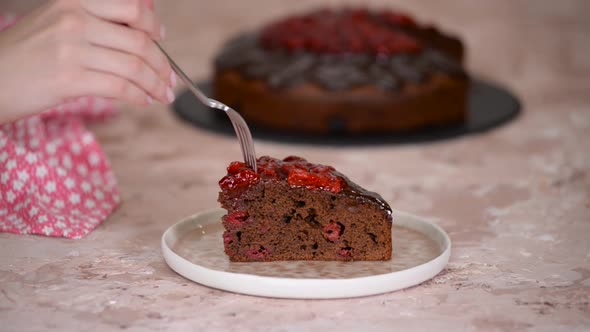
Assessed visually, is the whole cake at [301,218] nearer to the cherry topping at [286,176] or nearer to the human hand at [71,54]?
the cherry topping at [286,176]

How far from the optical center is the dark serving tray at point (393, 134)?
3137mm

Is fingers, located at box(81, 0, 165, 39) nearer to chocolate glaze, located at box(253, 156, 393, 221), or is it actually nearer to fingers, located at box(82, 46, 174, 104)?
fingers, located at box(82, 46, 174, 104)

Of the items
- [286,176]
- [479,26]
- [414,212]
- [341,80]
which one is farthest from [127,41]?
[479,26]

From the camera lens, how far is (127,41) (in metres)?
2.08

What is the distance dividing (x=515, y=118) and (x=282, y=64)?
0.91 meters

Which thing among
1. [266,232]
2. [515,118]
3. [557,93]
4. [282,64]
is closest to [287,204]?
[266,232]

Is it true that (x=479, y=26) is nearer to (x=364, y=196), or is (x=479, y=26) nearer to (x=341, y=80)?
(x=341, y=80)

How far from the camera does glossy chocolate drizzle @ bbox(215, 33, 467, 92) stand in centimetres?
318

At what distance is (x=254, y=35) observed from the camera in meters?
3.63

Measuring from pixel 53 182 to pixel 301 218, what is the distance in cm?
78

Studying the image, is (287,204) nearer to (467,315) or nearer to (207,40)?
(467,315)

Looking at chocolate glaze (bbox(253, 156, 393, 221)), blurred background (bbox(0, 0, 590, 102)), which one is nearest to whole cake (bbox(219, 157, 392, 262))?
chocolate glaze (bbox(253, 156, 393, 221))

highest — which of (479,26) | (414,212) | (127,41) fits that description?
(127,41)

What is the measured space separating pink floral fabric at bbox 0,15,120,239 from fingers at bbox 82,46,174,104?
0.41 metres
